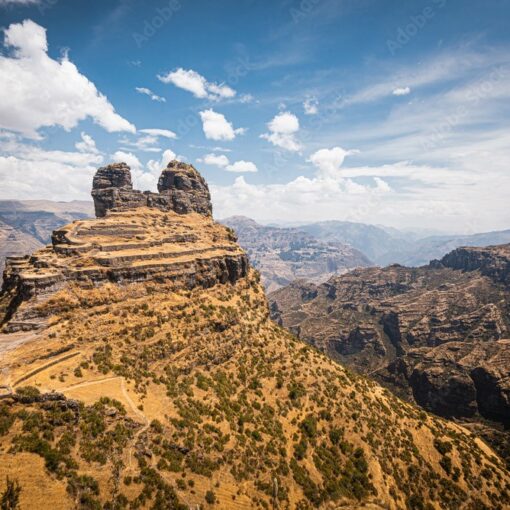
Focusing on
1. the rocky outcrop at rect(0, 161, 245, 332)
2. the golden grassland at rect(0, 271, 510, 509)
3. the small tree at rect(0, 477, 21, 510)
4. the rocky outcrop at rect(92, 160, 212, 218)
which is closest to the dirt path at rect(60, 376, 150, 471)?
the golden grassland at rect(0, 271, 510, 509)

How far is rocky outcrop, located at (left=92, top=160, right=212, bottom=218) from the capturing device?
105312 mm

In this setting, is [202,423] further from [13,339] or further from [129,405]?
[13,339]

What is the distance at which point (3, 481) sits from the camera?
112ft

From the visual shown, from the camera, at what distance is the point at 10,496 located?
32.9 m

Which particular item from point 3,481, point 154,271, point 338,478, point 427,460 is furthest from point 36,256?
point 427,460

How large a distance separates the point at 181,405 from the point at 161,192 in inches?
3194

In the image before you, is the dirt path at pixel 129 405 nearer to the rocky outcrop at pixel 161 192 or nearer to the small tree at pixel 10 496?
the small tree at pixel 10 496

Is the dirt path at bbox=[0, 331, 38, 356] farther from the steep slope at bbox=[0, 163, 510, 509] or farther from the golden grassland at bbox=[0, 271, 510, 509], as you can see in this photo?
the golden grassland at bbox=[0, 271, 510, 509]

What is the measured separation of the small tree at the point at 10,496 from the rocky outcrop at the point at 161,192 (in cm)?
7789

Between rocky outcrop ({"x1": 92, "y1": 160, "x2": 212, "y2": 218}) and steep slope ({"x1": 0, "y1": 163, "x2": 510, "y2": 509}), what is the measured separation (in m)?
11.4

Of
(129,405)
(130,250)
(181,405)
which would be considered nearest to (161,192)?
(130,250)

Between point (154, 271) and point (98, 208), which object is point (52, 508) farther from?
point (98, 208)

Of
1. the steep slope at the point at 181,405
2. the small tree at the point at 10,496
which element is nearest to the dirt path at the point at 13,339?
the steep slope at the point at 181,405

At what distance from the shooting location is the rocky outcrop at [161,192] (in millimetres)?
105312
